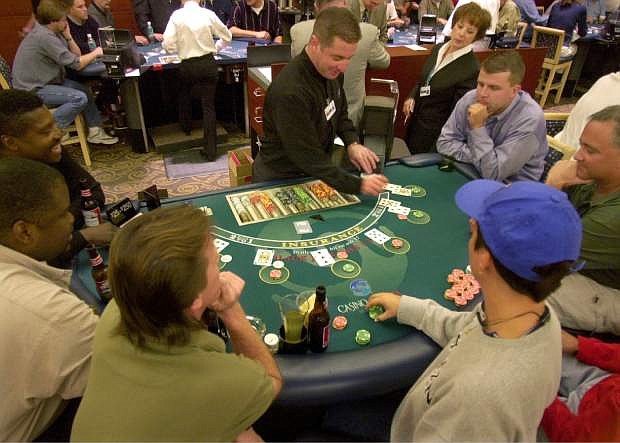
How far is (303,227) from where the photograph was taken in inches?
81.7

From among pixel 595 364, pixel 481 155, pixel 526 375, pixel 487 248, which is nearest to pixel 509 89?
pixel 481 155

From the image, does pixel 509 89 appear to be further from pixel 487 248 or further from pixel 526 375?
pixel 526 375

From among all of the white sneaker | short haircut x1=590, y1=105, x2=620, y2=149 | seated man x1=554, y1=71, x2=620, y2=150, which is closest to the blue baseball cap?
short haircut x1=590, y1=105, x2=620, y2=149

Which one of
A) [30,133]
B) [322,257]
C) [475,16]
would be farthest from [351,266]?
[475,16]

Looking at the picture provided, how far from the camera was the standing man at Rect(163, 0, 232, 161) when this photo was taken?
413 cm

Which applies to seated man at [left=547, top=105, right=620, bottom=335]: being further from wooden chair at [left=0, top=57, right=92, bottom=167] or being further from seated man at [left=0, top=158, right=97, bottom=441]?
wooden chair at [left=0, top=57, right=92, bottom=167]

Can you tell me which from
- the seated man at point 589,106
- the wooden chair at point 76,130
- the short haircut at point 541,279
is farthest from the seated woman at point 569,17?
the short haircut at point 541,279

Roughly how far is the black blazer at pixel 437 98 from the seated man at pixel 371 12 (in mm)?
1114

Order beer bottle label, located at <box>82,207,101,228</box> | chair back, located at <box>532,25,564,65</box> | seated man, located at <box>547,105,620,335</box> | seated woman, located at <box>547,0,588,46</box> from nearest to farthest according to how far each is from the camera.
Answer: seated man, located at <box>547,105,620,335</box>, beer bottle label, located at <box>82,207,101,228</box>, chair back, located at <box>532,25,564,65</box>, seated woman, located at <box>547,0,588,46</box>

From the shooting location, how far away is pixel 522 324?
1.08 meters

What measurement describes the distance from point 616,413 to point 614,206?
2.99 feet

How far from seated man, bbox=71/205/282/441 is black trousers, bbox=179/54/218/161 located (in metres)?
3.66

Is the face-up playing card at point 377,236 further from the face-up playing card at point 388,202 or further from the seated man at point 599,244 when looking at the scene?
the seated man at point 599,244

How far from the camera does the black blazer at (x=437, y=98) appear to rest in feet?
10.8
